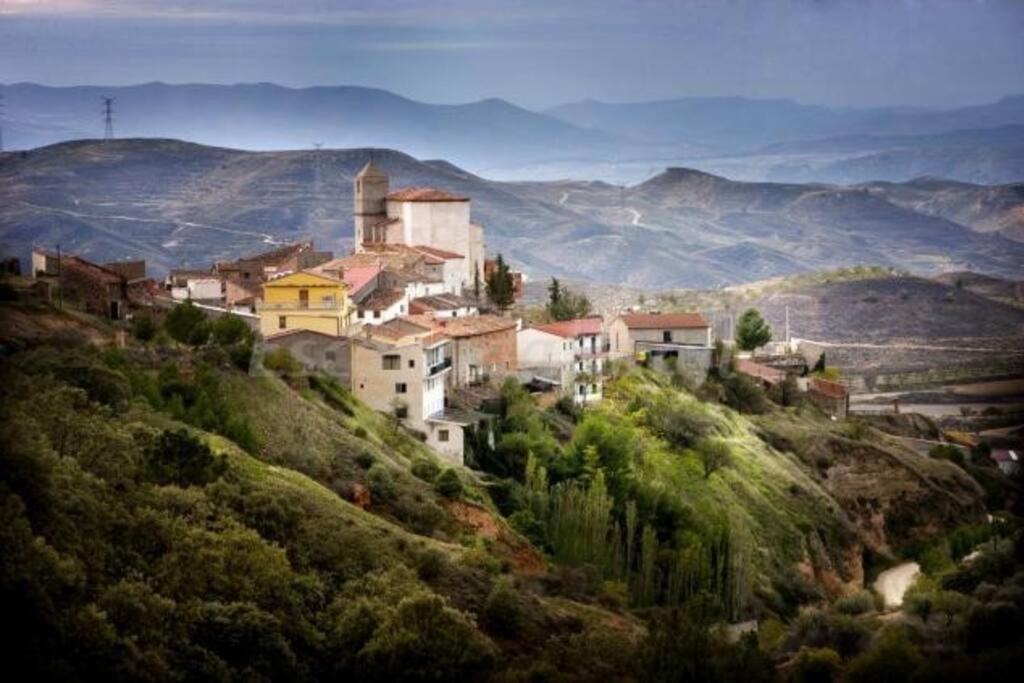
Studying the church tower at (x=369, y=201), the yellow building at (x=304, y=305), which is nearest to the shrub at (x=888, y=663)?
the yellow building at (x=304, y=305)

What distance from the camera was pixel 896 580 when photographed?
3878 centimetres

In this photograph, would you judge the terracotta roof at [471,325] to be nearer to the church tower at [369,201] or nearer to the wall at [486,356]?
the wall at [486,356]

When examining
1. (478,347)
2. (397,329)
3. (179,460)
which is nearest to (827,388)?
(478,347)

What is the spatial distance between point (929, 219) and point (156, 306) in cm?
16691

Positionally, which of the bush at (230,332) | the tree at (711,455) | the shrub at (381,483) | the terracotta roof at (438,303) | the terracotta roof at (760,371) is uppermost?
the bush at (230,332)

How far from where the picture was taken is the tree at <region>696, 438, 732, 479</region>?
3903 cm

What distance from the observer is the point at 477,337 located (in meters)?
37.2

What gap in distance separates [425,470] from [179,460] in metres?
7.30

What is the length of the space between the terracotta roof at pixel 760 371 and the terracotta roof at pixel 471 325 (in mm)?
12653

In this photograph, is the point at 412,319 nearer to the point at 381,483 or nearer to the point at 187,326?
the point at 187,326

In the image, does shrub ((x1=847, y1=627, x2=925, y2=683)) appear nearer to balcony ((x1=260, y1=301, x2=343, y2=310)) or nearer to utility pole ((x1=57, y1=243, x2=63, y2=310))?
utility pole ((x1=57, y1=243, x2=63, y2=310))

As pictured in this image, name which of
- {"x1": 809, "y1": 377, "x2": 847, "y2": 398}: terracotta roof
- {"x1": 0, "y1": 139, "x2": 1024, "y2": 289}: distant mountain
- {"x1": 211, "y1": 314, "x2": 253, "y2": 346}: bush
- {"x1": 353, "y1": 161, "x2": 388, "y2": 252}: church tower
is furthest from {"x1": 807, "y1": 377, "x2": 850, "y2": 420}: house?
{"x1": 0, "y1": 139, "x2": 1024, "y2": 289}: distant mountain

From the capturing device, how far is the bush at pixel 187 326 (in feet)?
99.9

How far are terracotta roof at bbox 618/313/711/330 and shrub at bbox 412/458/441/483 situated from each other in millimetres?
16537
